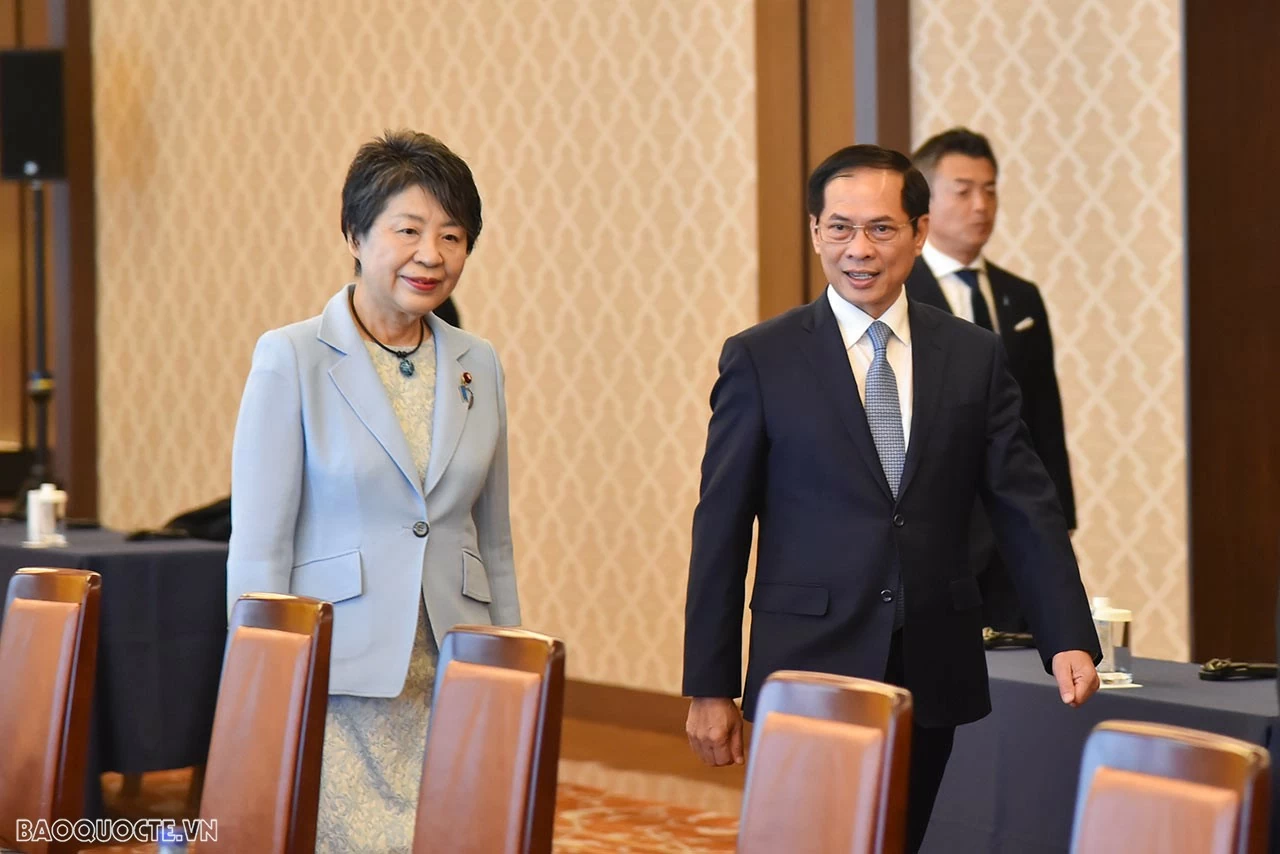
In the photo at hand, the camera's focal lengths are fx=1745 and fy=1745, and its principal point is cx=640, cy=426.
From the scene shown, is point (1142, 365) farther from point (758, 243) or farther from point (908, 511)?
point (908, 511)

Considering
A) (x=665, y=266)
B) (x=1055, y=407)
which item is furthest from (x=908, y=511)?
(x=665, y=266)

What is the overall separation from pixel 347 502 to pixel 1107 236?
3426 mm

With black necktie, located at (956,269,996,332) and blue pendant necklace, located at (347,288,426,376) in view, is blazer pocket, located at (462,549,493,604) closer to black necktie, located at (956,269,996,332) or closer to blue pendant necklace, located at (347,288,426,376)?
blue pendant necklace, located at (347,288,426,376)

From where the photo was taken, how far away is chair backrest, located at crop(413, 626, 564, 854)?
2.24 metres

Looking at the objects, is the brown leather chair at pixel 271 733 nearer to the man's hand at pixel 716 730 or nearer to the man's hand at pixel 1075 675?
the man's hand at pixel 716 730

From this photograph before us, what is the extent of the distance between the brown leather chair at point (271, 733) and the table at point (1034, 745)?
56.2 inches

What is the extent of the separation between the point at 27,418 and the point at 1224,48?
6.73 metres

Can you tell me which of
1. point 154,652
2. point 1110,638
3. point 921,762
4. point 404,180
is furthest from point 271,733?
point 154,652

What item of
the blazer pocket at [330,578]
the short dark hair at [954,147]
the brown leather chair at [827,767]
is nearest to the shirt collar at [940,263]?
the short dark hair at [954,147]

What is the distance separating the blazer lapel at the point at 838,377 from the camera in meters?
2.81

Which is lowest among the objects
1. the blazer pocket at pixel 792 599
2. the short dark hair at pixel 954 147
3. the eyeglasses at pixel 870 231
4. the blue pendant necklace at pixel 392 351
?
the blazer pocket at pixel 792 599

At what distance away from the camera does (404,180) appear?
292cm

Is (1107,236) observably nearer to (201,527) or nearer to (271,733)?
(201,527)

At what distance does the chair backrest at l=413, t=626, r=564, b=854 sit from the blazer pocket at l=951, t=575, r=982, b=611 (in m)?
0.80
